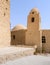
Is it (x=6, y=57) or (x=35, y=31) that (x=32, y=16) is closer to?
(x=35, y=31)

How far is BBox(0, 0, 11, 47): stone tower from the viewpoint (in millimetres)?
13539

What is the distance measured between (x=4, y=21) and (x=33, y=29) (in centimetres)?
717

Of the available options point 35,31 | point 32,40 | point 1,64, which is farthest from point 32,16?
point 1,64

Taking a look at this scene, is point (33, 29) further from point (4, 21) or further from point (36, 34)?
point (4, 21)

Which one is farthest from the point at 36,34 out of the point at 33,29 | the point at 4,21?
the point at 4,21

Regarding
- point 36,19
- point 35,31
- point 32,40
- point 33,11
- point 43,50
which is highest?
point 33,11

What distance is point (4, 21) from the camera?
46.5ft

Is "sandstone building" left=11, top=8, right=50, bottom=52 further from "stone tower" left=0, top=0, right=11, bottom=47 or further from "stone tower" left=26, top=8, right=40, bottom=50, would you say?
"stone tower" left=0, top=0, right=11, bottom=47

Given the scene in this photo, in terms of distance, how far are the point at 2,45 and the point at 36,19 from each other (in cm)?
878

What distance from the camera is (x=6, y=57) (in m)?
6.29

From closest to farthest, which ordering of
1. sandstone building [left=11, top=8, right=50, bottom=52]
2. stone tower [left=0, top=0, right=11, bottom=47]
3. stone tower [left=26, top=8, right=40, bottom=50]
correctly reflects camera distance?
1. stone tower [left=0, top=0, right=11, bottom=47]
2. sandstone building [left=11, top=8, right=50, bottom=52]
3. stone tower [left=26, top=8, right=40, bottom=50]

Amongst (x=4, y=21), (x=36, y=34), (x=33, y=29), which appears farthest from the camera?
(x=33, y=29)

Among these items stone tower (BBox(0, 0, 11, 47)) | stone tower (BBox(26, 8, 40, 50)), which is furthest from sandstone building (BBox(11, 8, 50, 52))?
stone tower (BBox(0, 0, 11, 47))

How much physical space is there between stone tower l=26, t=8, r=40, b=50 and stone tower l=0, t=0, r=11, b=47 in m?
6.04
